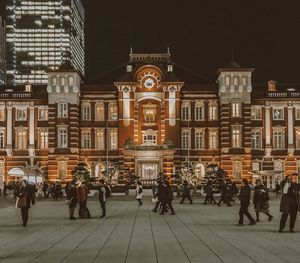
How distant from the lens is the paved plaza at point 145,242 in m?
15.8

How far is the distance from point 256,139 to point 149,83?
13097mm

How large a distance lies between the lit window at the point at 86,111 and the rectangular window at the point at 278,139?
20.3m

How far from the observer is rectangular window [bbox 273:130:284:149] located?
261 feet

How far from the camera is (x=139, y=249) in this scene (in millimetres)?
17391

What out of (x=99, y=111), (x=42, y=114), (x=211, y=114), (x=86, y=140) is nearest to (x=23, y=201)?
(x=99, y=111)

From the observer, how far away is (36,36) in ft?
630

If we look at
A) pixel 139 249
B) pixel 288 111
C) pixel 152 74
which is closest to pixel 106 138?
pixel 152 74

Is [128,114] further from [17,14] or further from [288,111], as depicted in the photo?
[17,14]

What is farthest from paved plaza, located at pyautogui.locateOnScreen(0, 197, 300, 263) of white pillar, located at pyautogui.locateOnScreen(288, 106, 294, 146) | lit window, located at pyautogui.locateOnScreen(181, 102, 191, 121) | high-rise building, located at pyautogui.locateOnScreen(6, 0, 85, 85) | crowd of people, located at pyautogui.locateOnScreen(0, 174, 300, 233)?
high-rise building, located at pyautogui.locateOnScreen(6, 0, 85, 85)

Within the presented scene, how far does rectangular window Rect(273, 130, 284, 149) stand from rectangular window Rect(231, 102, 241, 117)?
5209 millimetres

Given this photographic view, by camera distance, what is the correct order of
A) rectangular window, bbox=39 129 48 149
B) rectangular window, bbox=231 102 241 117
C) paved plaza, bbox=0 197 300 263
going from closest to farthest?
paved plaza, bbox=0 197 300 263
rectangular window, bbox=231 102 241 117
rectangular window, bbox=39 129 48 149

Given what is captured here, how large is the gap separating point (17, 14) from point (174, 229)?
565 feet

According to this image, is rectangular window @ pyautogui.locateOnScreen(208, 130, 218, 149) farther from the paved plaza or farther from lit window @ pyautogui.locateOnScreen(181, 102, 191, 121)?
the paved plaza

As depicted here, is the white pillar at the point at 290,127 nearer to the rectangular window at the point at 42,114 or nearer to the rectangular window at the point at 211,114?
the rectangular window at the point at 211,114
